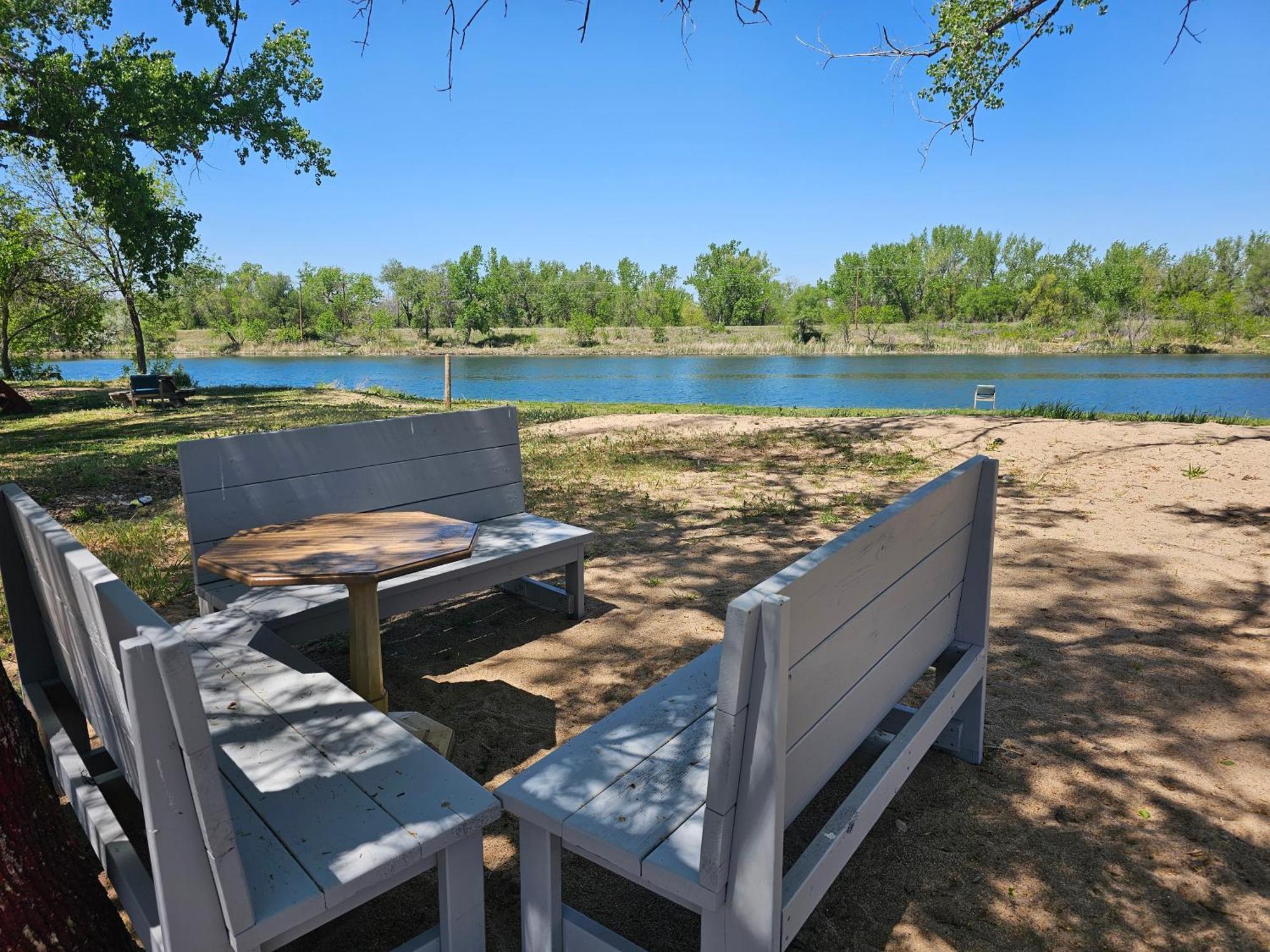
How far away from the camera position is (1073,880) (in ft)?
7.45

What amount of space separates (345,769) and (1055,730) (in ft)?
9.53

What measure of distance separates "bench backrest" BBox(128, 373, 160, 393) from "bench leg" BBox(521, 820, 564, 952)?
66.7ft

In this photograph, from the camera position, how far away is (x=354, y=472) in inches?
154

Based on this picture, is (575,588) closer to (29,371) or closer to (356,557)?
(356,557)

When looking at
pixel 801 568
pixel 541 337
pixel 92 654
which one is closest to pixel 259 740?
pixel 92 654

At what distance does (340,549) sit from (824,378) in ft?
116

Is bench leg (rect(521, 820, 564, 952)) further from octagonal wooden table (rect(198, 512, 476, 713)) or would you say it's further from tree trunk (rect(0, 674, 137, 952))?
octagonal wooden table (rect(198, 512, 476, 713))

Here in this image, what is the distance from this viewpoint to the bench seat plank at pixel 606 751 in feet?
5.87

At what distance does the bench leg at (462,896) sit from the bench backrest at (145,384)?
66.6 feet

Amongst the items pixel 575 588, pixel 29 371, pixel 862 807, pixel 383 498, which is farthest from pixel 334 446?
pixel 29 371

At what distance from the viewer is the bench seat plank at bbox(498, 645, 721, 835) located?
1.79 metres

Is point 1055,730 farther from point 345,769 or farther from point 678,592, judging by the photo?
point 345,769

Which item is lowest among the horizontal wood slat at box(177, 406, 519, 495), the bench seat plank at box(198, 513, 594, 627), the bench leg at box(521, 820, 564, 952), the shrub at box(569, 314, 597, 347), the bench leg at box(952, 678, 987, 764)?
the bench leg at box(952, 678, 987, 764)

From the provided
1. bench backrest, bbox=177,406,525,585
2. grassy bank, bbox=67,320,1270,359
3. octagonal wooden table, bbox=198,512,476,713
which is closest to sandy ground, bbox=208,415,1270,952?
octagonal wooden table, bbox=198,512,476,713
